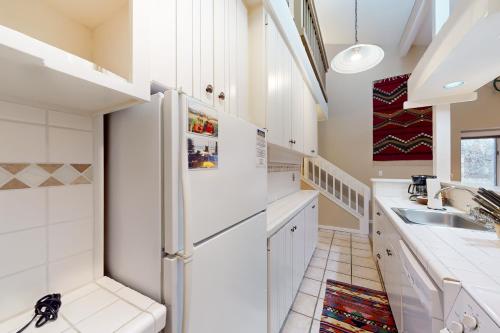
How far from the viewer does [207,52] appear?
1.03m

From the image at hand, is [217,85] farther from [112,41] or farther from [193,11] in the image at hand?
[112,41]

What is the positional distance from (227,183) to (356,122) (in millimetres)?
4786

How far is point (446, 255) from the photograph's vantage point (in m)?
0.92

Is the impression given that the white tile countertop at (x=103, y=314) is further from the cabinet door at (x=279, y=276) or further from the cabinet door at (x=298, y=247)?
the cabinet door at (x=298, y=247)

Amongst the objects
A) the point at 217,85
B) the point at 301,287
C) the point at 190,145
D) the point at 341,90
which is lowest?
the point at 301,287


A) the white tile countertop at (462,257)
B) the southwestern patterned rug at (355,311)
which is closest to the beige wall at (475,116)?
the southwestern patterned rug at (355,311)

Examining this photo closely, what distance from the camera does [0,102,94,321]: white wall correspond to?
63 cm

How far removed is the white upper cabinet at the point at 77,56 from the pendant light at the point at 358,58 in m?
2.06

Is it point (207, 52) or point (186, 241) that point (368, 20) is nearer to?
point (207, 52)

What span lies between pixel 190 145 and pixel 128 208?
353mm

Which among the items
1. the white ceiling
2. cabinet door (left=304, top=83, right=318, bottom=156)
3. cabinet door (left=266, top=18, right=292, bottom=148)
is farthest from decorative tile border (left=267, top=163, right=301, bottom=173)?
the white ceiling

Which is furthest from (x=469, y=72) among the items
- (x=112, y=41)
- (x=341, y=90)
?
(x=341, y=90)

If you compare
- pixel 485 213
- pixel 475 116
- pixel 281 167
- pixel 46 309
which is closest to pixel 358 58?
pixel 281 167

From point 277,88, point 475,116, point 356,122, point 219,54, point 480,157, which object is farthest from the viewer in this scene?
point 356,122
